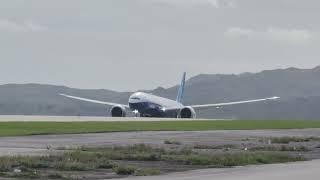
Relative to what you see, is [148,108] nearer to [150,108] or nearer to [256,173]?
[150,108]

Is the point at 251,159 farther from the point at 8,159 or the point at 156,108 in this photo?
the point at 156,108

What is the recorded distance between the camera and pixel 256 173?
2902 cm

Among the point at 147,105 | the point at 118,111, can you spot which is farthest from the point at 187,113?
the point at 118,111

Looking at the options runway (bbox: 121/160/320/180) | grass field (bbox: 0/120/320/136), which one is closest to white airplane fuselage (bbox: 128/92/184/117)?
grass field (bbox: 0/120/320/136)

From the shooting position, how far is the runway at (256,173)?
27031 millimetres

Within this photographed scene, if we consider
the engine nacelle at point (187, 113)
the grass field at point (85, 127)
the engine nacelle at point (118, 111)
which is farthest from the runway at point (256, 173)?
the engine nacelle at point (118, 111)

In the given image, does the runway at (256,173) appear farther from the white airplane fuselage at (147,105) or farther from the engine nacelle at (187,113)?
the engine nacelle at (187,113)

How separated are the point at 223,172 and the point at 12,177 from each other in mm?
6954

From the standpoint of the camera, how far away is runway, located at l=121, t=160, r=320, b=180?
27031mm

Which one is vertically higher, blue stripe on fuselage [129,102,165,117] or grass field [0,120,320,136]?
blue stripe on fuselage [129,102,165,117]

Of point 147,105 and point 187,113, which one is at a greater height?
point 147,105

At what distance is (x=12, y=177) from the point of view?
85.8 feet

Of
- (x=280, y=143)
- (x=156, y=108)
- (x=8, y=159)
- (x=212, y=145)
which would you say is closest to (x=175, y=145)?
(x=212, y=145)

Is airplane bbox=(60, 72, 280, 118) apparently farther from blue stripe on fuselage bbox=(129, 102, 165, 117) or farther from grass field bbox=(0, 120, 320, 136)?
grass field bbox=(0, 120, 320, 136)
